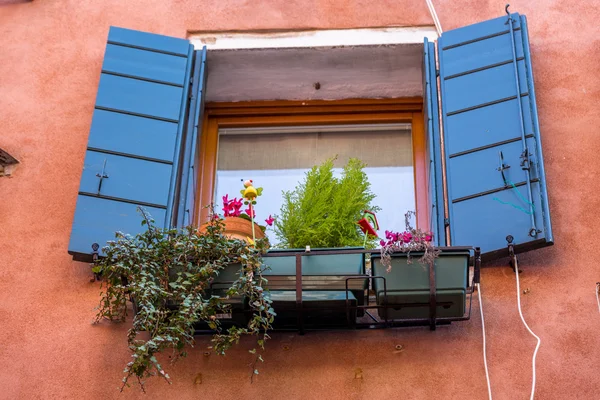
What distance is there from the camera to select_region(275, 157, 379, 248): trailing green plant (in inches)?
197

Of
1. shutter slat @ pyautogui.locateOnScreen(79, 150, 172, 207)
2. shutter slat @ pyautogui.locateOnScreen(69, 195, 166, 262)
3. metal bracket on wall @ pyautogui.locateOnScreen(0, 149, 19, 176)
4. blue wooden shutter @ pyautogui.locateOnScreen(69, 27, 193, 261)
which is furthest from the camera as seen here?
metal bracket on wall @ pyautogui.locateOnScreen(0, 149, 19, 176)

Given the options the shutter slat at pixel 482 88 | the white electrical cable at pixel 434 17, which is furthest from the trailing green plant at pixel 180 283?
the white electrical cable at pixel 434 17

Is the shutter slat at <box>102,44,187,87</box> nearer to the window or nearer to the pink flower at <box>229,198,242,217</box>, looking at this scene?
the window

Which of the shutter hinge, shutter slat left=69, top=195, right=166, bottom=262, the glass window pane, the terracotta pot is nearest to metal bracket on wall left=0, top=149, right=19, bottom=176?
shutter slat left=69, top=195, right=166, bottom=262

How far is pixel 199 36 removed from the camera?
6.07m

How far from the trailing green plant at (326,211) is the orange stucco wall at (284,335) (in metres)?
0.64

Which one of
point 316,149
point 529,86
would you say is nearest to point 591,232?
point 529,86

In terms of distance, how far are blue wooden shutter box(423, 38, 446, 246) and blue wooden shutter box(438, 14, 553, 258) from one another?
0.07m

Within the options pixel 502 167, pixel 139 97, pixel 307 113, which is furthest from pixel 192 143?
pixel 502 167

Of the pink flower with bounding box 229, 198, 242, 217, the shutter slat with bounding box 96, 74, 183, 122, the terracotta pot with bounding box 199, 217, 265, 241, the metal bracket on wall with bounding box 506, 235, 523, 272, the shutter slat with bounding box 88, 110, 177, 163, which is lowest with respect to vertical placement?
→ the metal bracket on wall with bounding box 506, 235, 523, 272

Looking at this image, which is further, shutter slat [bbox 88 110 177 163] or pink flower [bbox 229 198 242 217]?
shutter slat [bbox 88 110 177 163]

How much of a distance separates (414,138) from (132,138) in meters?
1.85

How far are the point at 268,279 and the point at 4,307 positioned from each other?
1.47 meters

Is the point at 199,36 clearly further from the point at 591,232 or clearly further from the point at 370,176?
the point at 591,232
